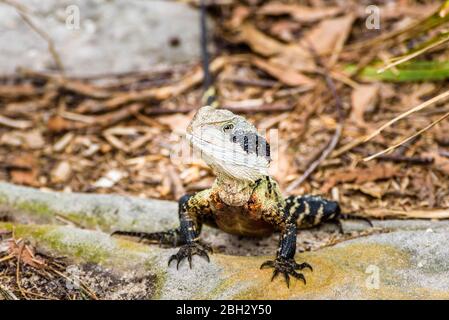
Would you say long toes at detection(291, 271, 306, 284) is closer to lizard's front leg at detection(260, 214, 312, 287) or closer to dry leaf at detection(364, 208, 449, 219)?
lizard's front leg at detection(260, 214, 312, 287)

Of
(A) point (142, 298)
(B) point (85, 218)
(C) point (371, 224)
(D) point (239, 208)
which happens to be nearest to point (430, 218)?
(C) point (371, 224)

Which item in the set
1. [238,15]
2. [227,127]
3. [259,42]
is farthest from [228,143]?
[238,15]

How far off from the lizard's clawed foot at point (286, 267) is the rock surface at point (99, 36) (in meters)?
4.56

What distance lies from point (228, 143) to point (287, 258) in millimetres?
888

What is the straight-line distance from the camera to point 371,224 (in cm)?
515

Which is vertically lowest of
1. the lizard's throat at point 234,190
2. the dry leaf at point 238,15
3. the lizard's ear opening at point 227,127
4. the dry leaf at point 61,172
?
the dry leaf at point 61,172

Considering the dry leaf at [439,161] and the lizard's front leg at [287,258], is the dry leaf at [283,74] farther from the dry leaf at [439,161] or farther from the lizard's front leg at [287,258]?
the lizard's front leg at [287,258]

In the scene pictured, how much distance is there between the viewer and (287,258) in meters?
4.24

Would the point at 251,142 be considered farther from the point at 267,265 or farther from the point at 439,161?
the point at 439,161

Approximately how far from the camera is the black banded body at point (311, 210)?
5020 millimetres

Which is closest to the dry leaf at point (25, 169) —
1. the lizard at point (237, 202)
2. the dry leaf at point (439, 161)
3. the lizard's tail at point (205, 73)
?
the lizard at point (237, 202)

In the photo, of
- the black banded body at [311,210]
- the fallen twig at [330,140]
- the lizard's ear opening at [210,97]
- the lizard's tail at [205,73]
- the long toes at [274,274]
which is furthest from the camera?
the lizard's tail at [205,73]

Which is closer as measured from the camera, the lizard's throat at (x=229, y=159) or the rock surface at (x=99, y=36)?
the lizard's throat at (x=229, y=159)
